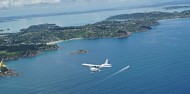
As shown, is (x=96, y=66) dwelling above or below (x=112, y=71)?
above

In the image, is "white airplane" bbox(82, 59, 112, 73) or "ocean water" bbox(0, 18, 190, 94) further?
"white airplane" bbox(82, 59, 112, 73)

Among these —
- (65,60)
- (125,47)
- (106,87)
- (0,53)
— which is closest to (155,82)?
(106,87)

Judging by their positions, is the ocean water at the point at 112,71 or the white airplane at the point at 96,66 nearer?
the ocean water at the point at 112,71

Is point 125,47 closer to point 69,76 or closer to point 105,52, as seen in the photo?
point 105,52

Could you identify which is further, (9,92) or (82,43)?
(82,43)

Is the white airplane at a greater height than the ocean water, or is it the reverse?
the white airplane

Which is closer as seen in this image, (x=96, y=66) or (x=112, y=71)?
(x=112, y=71)

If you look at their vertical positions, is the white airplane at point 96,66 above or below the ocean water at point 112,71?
above

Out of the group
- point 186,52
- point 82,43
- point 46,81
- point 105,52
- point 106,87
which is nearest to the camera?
point 106,87
